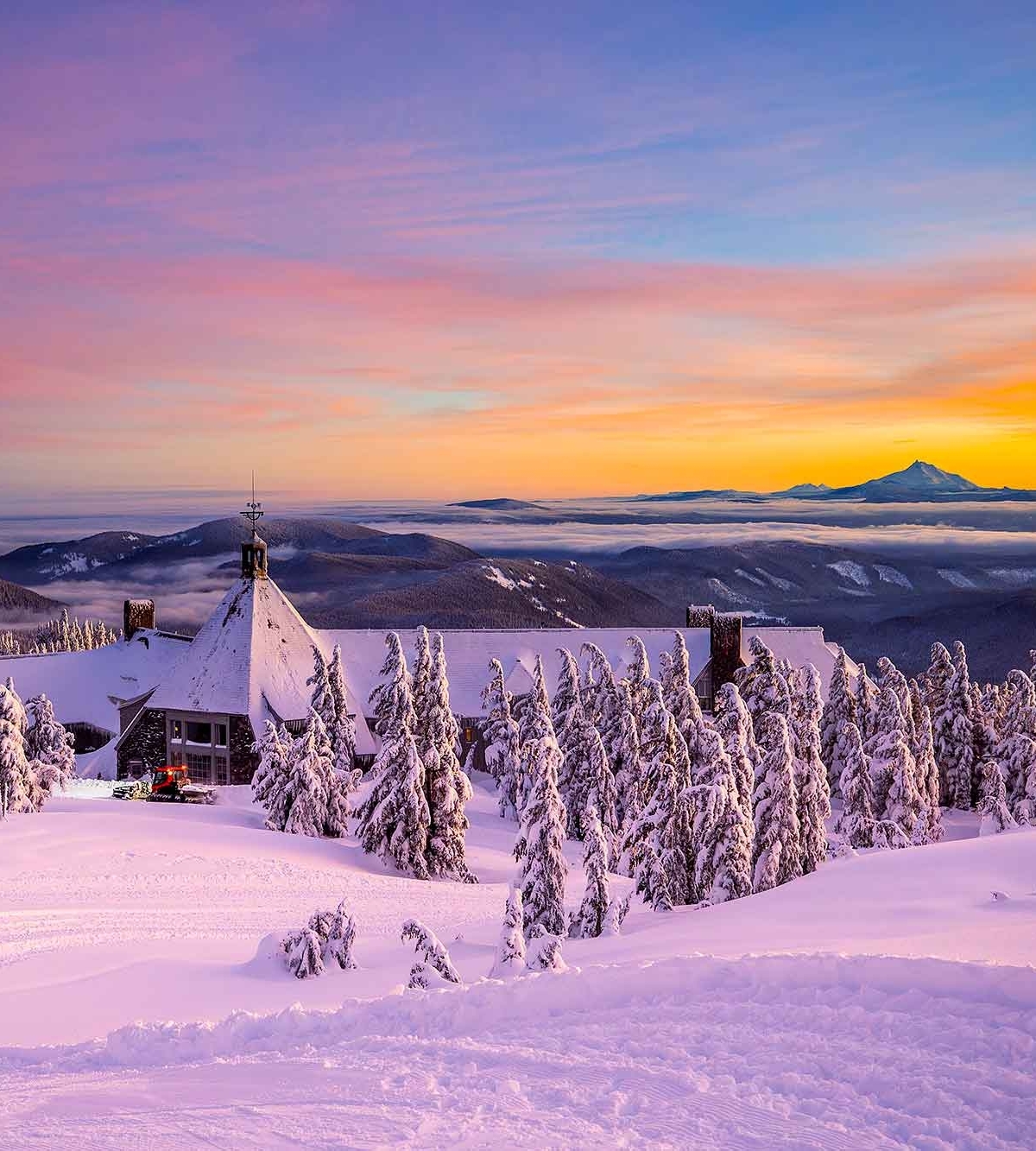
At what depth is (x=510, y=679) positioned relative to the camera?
6050 cm

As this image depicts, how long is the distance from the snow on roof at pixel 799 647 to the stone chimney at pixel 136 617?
4070cm

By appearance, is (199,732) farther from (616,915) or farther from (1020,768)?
(1020,768)

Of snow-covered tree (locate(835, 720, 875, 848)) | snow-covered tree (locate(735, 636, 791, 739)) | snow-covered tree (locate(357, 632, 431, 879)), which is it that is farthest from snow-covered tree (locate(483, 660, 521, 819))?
snow-covered tree (locate(735, 636, 791, 739))

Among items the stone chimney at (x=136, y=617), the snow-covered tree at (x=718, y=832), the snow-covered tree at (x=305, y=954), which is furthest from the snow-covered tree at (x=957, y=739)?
the stone chimney at (x=136, y=617)

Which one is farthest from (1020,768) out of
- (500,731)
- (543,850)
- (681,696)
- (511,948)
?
(511,948)

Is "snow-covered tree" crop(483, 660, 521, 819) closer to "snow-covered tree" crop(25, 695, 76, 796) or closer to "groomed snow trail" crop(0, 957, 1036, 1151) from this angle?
"snow-covered tree" crop(25, 695, 76, 796)

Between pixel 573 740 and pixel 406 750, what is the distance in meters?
12.9

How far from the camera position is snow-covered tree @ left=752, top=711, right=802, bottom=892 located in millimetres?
29297

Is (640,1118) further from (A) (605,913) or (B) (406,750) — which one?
(B) (406,750)

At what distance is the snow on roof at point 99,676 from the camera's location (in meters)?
65.8

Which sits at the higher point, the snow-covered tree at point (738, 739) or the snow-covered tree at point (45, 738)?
the snow-covered tree at point (738, 739)

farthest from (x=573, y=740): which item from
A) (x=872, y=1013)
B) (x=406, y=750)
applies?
(x=872, y=1013)

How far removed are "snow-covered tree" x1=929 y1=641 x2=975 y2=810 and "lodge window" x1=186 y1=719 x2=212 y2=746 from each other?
4067 centimetres

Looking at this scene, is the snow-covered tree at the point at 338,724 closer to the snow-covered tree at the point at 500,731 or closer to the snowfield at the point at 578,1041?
the snow-covered tree at the point at 500,731
